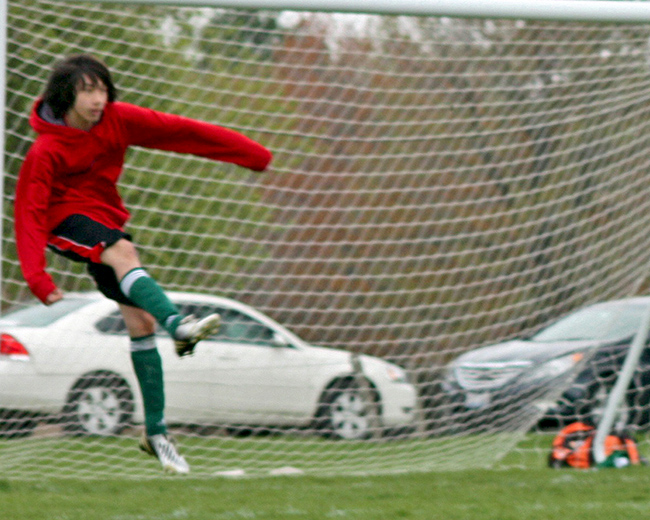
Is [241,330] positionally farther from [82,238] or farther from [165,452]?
[82,238]

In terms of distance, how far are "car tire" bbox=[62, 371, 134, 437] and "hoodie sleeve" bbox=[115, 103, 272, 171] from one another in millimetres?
2921

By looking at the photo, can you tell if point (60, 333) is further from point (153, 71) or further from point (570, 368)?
point (570, 368)

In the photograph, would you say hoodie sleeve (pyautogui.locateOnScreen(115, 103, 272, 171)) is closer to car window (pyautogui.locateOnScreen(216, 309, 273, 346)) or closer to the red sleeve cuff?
the red sleeve cuff

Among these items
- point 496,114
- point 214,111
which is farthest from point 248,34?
point 496,114

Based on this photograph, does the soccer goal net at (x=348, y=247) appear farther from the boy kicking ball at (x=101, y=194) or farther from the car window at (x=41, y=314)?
the boy kicking ball at (x=101, y=194)

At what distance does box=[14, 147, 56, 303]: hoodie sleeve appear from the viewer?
3568 mm

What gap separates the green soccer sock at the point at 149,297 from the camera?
11.8 ft

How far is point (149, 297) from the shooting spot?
3645 mm

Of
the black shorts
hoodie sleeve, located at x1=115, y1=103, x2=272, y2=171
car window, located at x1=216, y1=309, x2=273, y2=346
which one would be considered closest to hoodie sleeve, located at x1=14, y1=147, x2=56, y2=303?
the black shorts

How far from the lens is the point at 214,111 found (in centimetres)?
661

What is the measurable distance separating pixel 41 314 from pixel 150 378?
10.2 feet

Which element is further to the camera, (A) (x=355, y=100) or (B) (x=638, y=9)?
(A) (x=355, y=100)

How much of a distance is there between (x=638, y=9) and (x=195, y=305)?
3879 millimetres

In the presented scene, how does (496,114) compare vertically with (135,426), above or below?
above
